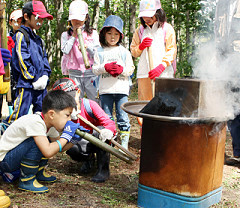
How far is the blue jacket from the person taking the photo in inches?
166

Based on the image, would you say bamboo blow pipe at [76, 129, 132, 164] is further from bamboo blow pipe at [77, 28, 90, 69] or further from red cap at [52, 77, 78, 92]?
bamboo blow pipe at [77, 28, 90, 69]

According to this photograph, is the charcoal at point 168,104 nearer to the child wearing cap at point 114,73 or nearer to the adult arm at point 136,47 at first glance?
the child wearing cap at point 114,73

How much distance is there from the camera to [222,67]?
3.29 m

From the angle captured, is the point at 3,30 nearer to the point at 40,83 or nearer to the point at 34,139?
the point at 34,139

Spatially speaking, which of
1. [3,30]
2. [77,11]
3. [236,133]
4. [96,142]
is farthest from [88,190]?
[77,11]

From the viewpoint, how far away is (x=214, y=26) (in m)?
4.24

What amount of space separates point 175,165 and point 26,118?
1.50m

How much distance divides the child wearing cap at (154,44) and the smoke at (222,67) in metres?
0.74

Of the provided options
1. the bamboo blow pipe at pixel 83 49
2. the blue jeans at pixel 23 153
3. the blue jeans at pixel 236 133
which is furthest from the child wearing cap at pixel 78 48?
the blue jeans at pixel 236 133

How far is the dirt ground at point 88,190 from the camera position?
2.94m

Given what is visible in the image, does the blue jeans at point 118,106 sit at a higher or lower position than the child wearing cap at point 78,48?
lower

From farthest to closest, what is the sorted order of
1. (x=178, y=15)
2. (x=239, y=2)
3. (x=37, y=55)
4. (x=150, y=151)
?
A: (x=178, y=15), (x=37, y=55), (x=239, y=2), (x=150, y=151)

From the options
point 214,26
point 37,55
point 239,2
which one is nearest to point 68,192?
point 37,55

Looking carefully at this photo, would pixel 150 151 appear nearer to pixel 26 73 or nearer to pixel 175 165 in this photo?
pixel 175 165
